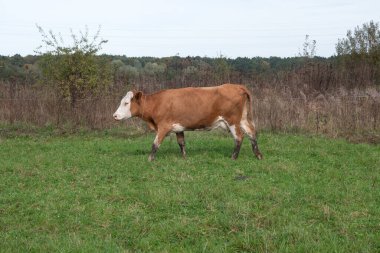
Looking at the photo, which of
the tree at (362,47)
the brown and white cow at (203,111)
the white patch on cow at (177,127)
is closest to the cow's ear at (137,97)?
the brown and white cow at (203,111)

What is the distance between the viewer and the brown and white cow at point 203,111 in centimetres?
1073

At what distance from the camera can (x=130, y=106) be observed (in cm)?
1131

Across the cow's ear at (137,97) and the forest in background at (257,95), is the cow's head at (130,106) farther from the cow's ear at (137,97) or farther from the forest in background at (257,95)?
the forest in background at (257,95)

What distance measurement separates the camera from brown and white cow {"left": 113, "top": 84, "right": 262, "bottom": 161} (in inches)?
423

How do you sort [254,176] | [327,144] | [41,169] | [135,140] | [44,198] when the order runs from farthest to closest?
1. [135,140]
2. [327,144]
3. [41,169]
4. [254,176]
5. [44,198]

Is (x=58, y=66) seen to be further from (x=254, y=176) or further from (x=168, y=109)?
(x=254, y=176)

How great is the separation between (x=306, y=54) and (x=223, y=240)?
18.2 metres

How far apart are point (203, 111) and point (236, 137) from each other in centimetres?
92

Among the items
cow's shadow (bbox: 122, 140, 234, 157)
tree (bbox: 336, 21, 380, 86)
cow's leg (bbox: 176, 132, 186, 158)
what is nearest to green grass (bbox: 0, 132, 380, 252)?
cow's shadow (bbox: 122, 140, 234, 157)

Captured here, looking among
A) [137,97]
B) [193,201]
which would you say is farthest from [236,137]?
[193,201]

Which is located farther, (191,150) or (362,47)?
(362,47)

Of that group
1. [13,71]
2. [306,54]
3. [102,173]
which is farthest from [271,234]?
[13,71]

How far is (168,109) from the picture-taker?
1095cm

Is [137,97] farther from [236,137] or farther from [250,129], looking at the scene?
[250,129]
